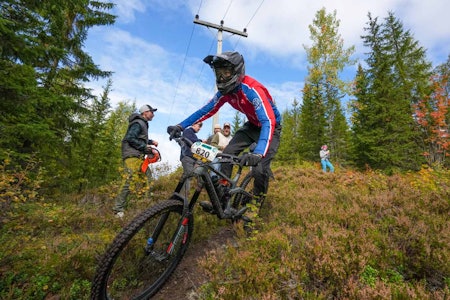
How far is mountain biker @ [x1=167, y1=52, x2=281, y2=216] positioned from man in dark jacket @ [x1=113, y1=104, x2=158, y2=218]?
97.9 inches

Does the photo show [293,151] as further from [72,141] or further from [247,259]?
[247,259]

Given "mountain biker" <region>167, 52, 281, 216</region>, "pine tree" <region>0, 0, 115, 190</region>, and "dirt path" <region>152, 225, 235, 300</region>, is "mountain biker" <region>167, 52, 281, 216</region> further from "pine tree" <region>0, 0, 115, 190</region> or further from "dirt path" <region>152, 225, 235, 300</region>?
"pine tree" <region>0, 0, 115, 190</region>

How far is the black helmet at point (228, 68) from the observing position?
349 centimetres

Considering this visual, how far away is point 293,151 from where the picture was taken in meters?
24.5

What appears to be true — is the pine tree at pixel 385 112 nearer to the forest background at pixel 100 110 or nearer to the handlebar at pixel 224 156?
the forest background at pixel 100 110

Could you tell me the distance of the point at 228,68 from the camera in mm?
3578

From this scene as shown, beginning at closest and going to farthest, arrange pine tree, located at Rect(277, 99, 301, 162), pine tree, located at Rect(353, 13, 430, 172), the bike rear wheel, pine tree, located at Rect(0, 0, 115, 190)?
the bike rear wheel, pine tree, located at Rect(0, 0, 115, 190), pine tree, located at Rect(353, 13, 430, 172), pine tree, located at Rect(277, 99, 301, 162)

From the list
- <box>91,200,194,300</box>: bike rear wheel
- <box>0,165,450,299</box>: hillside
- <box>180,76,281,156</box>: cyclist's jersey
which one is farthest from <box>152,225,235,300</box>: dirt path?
<box>180,76,281,156</box>: cyclist's jersey

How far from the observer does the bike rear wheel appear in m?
2.75

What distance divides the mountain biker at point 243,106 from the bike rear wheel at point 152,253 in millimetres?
1142

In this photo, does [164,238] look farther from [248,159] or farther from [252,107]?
[252,107]

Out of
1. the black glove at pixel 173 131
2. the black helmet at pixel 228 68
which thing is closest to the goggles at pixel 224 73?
the black helmet at pixel 228 68

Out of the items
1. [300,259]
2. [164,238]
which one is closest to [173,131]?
[164,238]

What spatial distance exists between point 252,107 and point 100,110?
55.9ft
